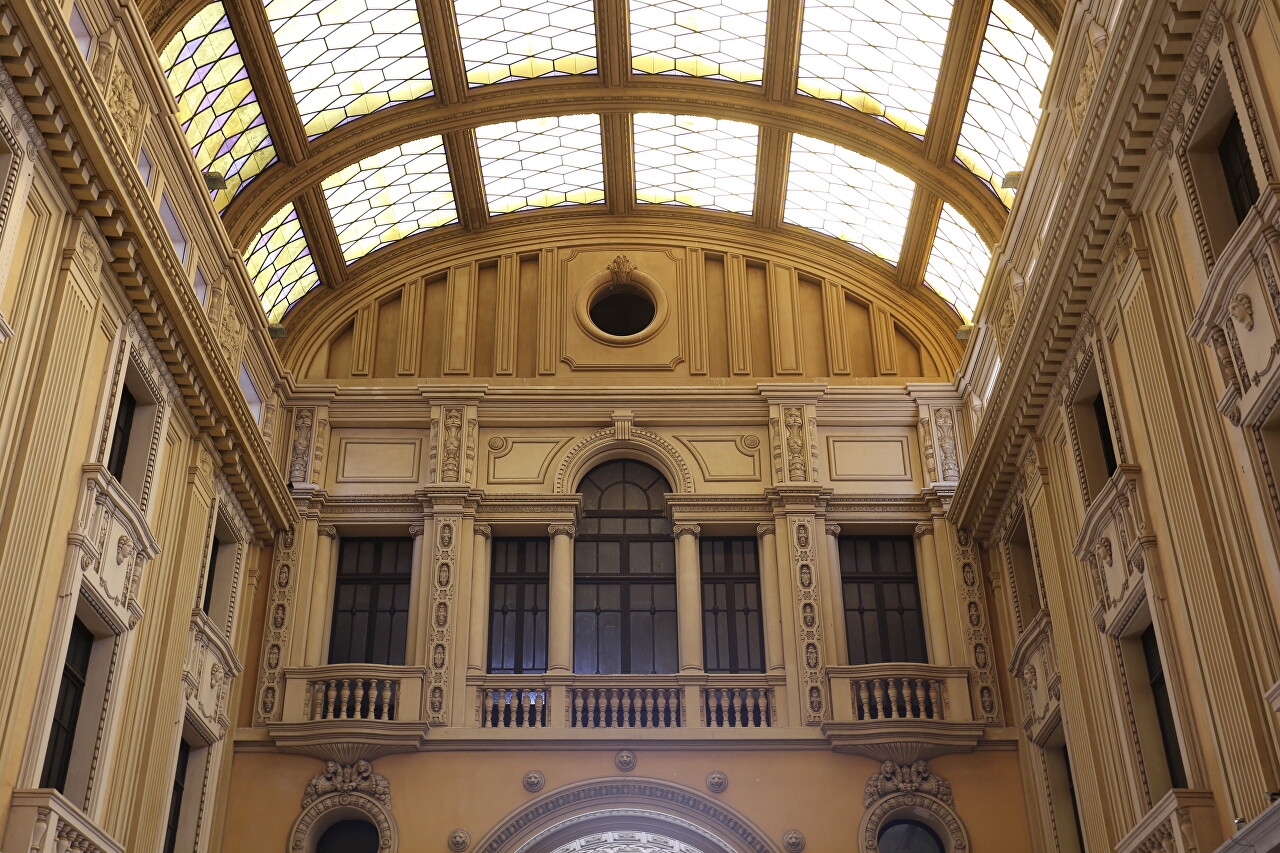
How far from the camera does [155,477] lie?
1371cm

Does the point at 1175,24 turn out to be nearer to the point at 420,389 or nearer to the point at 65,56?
the point at 65,56

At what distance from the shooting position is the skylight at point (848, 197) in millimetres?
18797

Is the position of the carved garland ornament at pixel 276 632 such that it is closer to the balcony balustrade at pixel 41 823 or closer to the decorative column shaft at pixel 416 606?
the decorative column shaft at pixel 416 606

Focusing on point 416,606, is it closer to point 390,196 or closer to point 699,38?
point 390,196

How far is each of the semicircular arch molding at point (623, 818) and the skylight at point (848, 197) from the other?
8442mm

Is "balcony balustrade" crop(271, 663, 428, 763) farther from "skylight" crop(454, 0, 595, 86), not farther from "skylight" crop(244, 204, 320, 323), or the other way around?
"skylight" crop(454, 0, 595, 86)

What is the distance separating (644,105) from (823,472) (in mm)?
5534

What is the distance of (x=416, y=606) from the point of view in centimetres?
1720

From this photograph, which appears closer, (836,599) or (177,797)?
(177,797)

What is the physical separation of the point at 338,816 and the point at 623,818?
131 inches

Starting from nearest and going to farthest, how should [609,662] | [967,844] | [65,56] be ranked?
[65,56], [967,844], [609,662]

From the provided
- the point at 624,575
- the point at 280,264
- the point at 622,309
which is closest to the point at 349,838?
the point at 624,575

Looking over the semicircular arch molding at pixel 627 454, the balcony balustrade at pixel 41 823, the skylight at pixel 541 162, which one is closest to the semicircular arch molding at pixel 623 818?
the semicircular arch molding at pixel 627 454

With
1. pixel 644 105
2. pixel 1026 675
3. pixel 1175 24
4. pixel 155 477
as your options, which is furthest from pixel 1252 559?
pixel 644 105
